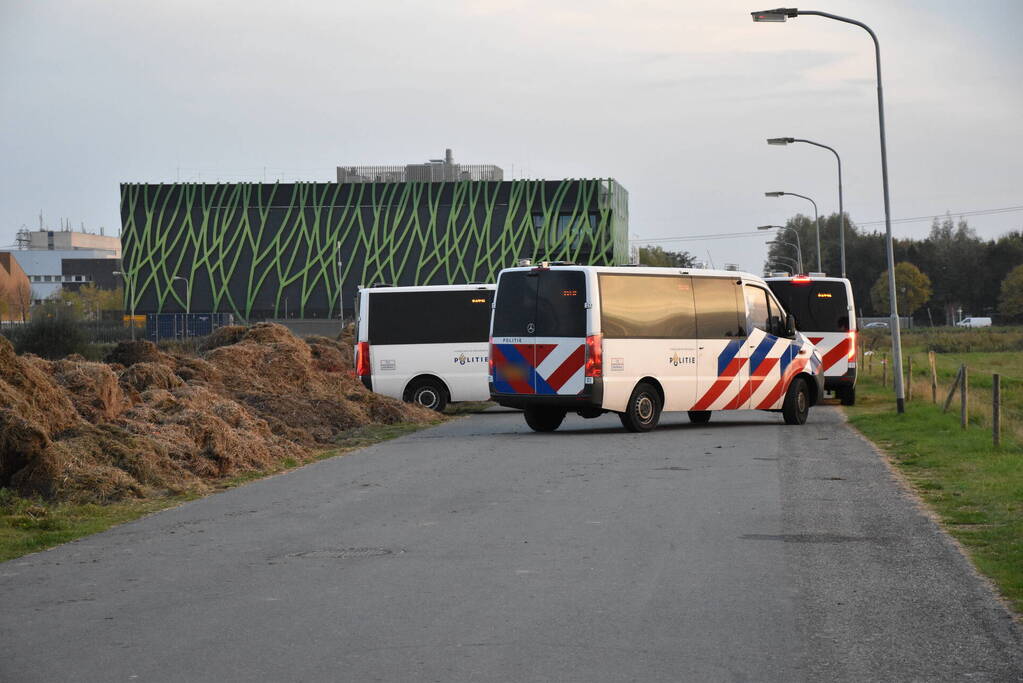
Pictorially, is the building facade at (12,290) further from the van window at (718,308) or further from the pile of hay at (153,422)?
the van window at (718,308)

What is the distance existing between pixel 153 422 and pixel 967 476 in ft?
31.6

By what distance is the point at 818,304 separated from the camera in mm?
28641

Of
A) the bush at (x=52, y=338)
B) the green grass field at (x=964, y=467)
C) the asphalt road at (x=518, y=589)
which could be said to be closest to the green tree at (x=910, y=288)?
the green grass field at (x=964, y=467)

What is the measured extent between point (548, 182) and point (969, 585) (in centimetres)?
10140

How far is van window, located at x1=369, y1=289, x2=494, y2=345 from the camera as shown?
26.8 metres

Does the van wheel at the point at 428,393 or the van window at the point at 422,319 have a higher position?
the van window at the point at 422,319

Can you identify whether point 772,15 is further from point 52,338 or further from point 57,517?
point 52,338

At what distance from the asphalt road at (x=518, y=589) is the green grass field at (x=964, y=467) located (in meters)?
0.30

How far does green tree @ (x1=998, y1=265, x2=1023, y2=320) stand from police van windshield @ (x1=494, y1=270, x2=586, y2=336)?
9914 cm

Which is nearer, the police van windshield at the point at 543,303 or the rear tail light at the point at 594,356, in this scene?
the rear tail light at the point at 594,356

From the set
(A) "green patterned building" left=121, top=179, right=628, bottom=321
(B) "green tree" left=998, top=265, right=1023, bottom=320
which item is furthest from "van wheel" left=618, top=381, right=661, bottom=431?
(B) "green tree" left=998, top=265, right=1023, bottom=320

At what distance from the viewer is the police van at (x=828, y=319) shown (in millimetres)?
28406

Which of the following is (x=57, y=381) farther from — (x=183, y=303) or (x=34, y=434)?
(x=183, y=303)

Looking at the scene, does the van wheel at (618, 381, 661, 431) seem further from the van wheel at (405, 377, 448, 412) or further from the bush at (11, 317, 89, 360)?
the bush at (11, 317, 89, 360)
